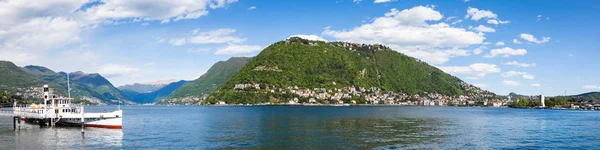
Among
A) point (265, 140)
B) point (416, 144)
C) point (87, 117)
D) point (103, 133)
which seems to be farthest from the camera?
point (87, 117)

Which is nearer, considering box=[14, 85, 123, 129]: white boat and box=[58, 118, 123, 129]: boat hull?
box=[58, 118, 123, 129]: boat hull

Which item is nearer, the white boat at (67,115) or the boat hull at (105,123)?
the boat hull at (105,123)

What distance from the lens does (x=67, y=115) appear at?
87.6 meters

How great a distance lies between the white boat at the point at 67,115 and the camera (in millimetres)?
83812

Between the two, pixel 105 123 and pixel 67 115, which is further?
pixel 67 115

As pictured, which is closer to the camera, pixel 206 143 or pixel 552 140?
pixel 206 143

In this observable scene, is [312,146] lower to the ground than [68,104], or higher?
lower

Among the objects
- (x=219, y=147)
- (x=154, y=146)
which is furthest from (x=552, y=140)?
(x=154, y=146)

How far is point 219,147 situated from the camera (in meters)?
55.6

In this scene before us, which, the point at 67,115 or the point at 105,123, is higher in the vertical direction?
the point at 67,115

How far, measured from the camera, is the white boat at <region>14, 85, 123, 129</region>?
8381cm

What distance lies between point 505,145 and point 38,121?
9002 centimetres

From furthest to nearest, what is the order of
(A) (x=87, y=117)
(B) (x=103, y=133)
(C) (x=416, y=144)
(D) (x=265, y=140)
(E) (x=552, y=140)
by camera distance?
(A) (x=87, y=117) < (B) (x=103, y=133) < (E) (x=552, y=140) < (D) (x=265, y=140) < (C) (x=416, y=144)

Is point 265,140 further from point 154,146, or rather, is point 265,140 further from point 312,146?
point 154,146
